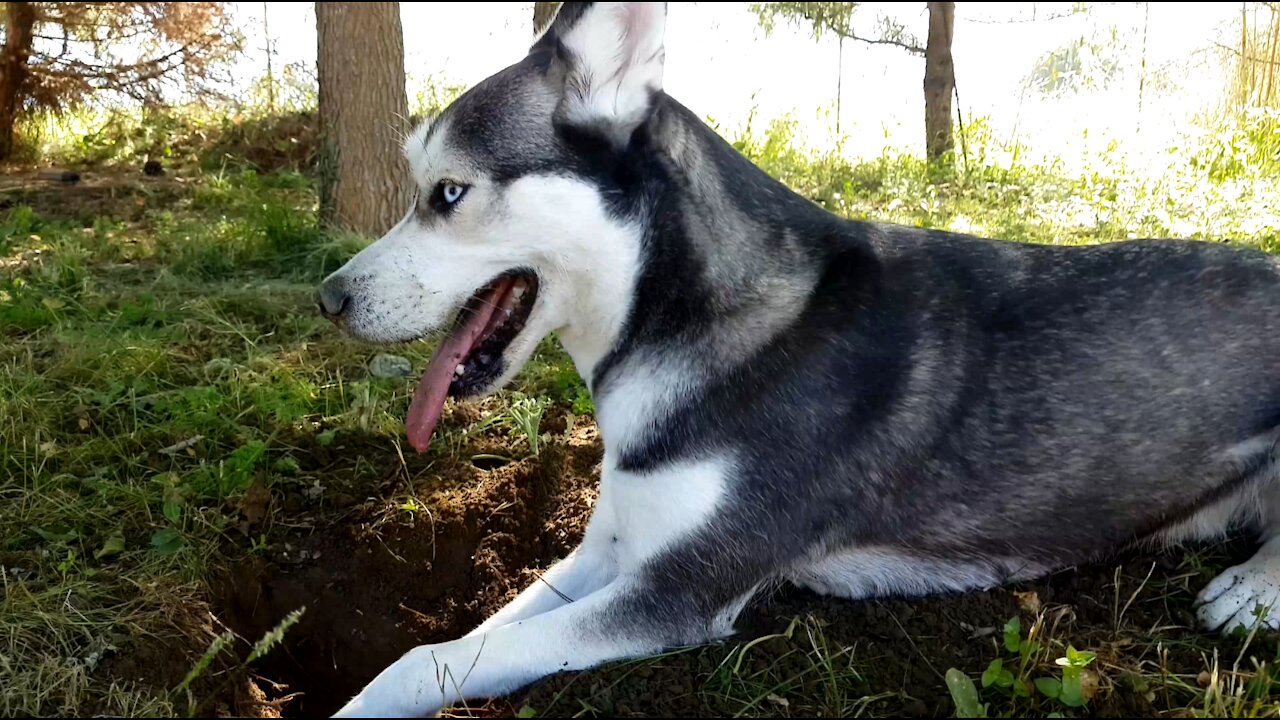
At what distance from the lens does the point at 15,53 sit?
6.38 metres

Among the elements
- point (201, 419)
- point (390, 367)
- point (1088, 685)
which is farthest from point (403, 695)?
point (390, 367)

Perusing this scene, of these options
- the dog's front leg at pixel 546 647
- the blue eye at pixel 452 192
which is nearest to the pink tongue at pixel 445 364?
the blue eye at pixel 452 192

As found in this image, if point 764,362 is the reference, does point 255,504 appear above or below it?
below

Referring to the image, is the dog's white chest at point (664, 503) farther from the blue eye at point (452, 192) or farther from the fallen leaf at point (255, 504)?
the fallen leaf at point (255, 504)

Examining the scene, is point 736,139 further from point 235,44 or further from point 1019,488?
point 1019,488

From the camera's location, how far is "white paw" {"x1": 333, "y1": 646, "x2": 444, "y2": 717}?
1991 mm

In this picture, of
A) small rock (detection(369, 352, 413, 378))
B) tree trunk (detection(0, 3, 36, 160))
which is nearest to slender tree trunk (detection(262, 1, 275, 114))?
tree trunk (detection(0, 3, 36, 160))

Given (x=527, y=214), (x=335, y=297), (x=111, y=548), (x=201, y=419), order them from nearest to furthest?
(x=527, y=214), (x=335, y=297), (x=111, y=548), (x=201, y=419)

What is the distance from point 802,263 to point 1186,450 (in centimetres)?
107

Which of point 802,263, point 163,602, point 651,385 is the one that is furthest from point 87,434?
point 802,263

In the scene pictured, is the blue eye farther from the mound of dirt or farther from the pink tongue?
the mound of dirt

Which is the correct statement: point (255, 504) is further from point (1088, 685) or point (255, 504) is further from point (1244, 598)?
point (1244, 598)

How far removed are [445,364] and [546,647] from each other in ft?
2.54

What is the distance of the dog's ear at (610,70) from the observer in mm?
2139
